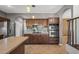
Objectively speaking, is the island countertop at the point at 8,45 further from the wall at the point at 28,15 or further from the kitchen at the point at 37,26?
the wall at the point at 28,15

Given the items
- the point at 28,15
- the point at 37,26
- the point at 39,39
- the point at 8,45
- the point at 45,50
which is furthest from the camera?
the point at 37,26

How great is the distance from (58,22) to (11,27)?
3.33m

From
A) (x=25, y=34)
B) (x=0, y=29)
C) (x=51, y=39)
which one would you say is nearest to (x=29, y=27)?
(x=25, y=34)

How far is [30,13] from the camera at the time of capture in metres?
9.16

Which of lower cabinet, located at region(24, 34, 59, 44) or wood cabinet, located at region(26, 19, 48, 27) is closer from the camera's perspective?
lower cabinet, located at region(24, 34, 59, 44)

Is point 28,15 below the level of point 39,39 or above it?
above

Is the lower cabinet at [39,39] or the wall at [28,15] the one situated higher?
the wall at [28,15]

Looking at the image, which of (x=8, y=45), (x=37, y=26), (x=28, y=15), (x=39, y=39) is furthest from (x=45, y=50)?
(x=28, y=15)

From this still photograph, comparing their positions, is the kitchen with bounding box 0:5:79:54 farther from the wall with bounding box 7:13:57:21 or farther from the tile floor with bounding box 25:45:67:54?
the tile floor with bounding box 25:45:67:54

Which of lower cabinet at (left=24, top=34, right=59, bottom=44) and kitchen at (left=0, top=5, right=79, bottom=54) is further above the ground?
kitchen at (left=0, top=5, right=79, bottom=54)

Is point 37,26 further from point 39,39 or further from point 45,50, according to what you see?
point 45,50

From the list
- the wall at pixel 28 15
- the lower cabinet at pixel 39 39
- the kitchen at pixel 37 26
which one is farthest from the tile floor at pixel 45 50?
the wall at pixel 28 15

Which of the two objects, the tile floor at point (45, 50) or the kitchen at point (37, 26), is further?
the kitchen at point (37, 26)

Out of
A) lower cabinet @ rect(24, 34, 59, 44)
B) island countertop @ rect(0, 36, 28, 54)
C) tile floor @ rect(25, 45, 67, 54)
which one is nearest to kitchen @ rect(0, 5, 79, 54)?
lower cabinet @ rect(24, 34, 59, 44)
